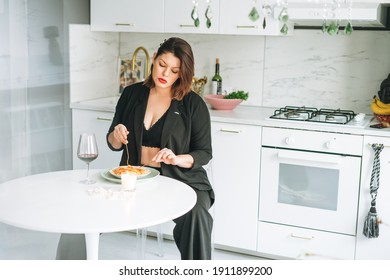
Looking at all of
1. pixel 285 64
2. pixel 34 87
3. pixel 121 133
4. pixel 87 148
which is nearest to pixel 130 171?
pixel 87 148

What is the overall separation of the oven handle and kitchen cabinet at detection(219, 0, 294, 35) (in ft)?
2.45

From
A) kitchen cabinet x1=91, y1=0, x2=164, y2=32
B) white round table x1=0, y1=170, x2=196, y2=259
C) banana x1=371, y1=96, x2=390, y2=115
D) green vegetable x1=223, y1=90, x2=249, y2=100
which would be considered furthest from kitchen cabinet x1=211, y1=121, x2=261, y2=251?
white round table x1=0, y1=170, x2=196, y2=259

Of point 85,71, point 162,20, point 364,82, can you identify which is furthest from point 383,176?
point 85,71

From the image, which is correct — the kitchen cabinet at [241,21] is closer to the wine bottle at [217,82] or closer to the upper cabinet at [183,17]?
the upper cabinet at [183,17]

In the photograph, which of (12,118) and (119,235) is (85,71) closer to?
(12,118)

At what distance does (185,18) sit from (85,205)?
1.95 metres

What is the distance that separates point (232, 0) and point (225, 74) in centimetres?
64

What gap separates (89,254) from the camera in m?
2.52

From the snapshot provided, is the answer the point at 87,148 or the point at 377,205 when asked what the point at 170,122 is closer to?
the point at 87,148

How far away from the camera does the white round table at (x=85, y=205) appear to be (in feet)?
7.22

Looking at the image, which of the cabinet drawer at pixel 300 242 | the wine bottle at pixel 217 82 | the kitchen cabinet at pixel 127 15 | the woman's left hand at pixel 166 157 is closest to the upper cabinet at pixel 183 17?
the kitchen cabinet at pixel 127 15

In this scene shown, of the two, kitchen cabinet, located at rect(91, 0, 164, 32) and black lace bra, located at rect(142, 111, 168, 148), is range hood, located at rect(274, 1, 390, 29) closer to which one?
kitchen cabinet, located at rect(91, 0, 164, 32)

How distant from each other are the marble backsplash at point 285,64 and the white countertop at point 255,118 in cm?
12
